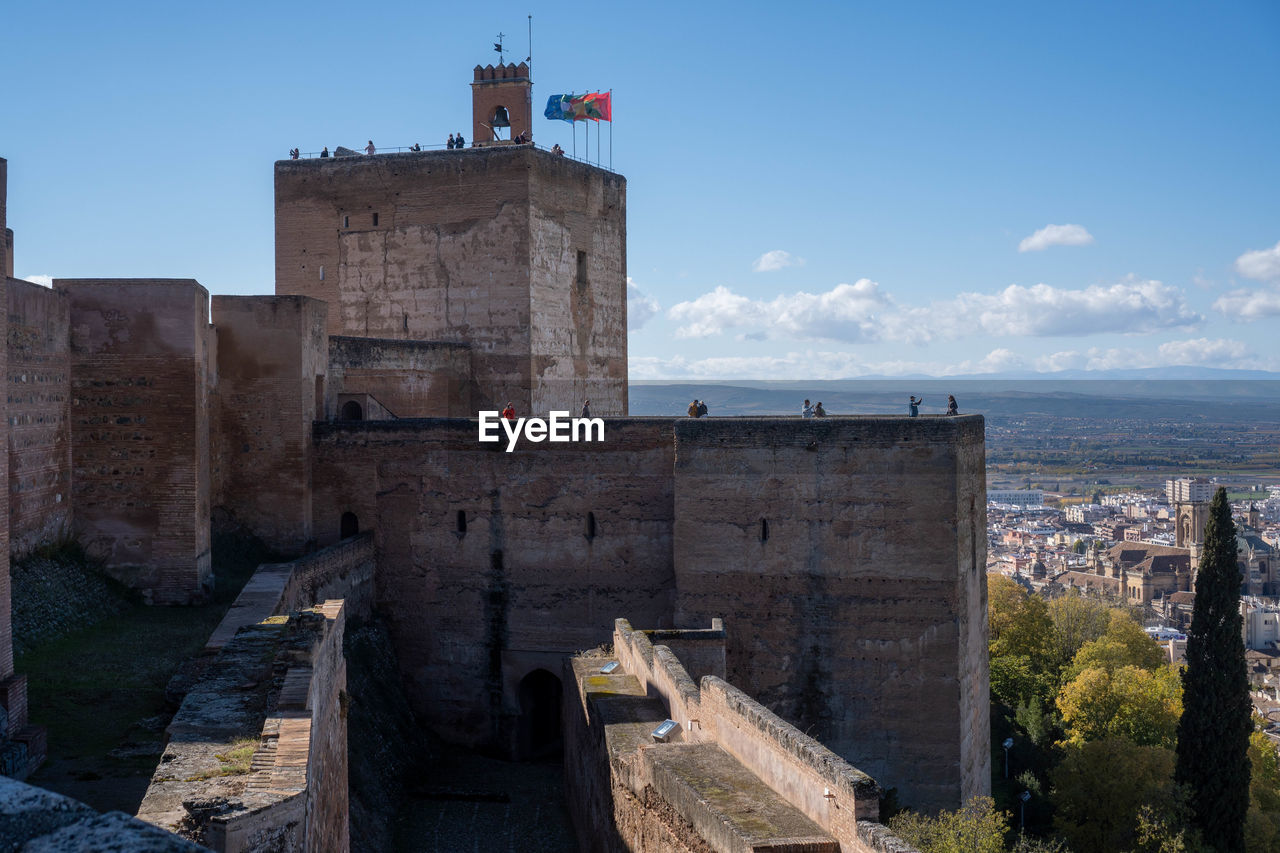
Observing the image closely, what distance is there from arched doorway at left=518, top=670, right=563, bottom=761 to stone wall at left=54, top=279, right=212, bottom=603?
5.45 m

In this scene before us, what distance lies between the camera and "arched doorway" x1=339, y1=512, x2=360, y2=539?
2017 cm

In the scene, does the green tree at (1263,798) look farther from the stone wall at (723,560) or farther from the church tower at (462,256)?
the church tower at (462,256)

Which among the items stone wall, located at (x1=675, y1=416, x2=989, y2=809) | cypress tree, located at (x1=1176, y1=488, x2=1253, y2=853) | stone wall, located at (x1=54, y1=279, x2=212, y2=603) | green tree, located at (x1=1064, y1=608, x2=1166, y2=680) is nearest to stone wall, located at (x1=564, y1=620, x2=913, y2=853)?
stone wall, located at (x1=675, y1=416, x2=989, y2=809)

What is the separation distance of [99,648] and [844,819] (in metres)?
9.40

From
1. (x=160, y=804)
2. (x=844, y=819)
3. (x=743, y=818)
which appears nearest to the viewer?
(x=160, y=804)

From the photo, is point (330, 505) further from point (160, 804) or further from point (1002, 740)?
point (1002, 740)

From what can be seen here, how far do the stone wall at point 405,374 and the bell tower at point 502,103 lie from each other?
6733mm

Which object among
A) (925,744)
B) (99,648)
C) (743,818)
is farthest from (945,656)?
(99,648)

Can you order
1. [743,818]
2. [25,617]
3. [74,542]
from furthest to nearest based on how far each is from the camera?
1. [74,542]
2. [25,617]
3. [743,818]

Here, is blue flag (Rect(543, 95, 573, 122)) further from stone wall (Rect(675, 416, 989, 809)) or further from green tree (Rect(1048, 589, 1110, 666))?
green tree (Rect(1048, 589, 1110, 666))

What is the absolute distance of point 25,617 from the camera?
1398cm

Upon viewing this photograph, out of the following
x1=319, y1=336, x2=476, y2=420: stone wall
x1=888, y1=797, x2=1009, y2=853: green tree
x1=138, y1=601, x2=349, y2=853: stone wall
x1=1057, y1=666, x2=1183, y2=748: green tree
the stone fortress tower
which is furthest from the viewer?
x1=1057, y1=666, x2=1183, y2=748: green tree

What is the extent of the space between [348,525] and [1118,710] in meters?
19.1

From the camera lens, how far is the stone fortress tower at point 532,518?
16.9 meters
